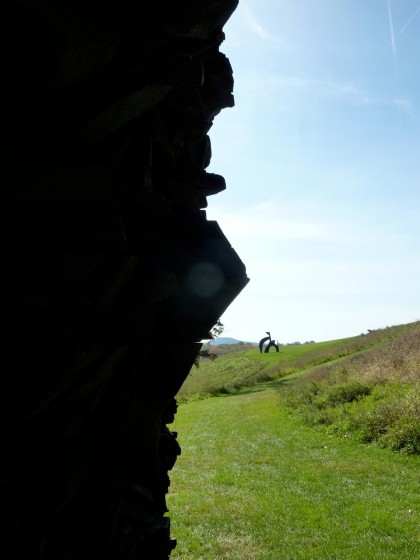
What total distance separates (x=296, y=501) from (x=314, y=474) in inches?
93.9

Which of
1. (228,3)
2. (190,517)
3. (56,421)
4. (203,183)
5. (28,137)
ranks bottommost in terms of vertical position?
(190,517)

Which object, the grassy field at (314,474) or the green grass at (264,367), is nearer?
the grassy field at (314,474)

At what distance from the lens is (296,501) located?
36.8ft

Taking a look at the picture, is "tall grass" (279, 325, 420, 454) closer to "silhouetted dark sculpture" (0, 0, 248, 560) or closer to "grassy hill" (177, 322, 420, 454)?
"grassy hill" (177, 322, 420, 454)

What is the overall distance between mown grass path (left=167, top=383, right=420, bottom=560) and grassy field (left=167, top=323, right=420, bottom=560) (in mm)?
26

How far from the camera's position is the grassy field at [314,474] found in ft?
29.0

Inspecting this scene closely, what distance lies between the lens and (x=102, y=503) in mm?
2682

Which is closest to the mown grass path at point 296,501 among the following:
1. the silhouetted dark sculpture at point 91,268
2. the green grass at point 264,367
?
the silhouetted dark sculpture at point 91,268

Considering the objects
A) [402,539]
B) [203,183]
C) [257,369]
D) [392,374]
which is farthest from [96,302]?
[257,369]

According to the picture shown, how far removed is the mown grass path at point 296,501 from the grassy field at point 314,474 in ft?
0.09

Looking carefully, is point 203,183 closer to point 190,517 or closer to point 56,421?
point 56,421

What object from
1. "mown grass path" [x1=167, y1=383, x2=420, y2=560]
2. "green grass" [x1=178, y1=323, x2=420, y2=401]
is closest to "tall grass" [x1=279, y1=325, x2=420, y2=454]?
"mown grass path" [x1=167, y1=383, x2=420, y2=560]

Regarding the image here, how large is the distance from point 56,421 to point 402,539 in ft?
27.7

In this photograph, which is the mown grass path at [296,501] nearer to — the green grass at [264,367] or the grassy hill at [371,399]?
the grassy hill at [371,399]
